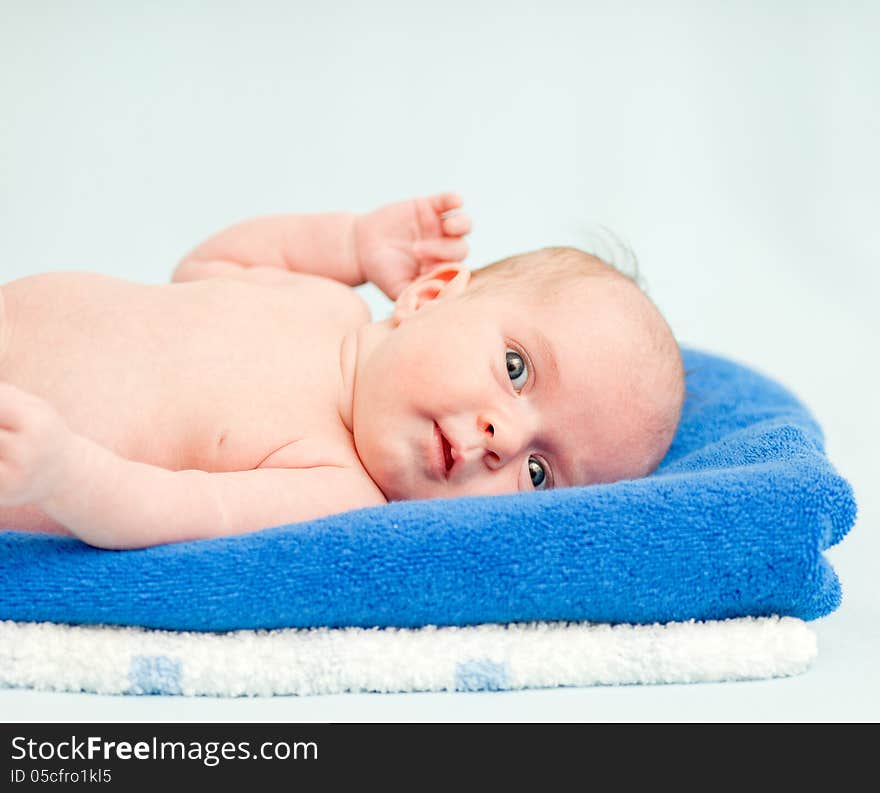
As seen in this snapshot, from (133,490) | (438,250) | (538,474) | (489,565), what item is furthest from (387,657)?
(438,250)

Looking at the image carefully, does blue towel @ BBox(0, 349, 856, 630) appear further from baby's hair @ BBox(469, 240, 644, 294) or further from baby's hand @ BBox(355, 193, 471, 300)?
baby's hand @ BBox(355, 193, 471, 300)

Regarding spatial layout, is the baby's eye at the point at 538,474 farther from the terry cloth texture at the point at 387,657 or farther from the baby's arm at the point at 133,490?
the terry cloth texture at the point at 387,657

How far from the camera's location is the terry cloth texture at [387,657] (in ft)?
5.14

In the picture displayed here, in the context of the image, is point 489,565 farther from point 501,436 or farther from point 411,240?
point 411,240

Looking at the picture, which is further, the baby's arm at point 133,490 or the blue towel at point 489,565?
the blue towel at point 489,565

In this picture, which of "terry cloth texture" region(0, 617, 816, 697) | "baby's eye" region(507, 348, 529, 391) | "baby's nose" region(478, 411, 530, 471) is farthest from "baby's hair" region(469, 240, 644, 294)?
"terry cloth texture" region(0, 617, 816, 697)

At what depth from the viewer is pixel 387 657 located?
1.58 metres

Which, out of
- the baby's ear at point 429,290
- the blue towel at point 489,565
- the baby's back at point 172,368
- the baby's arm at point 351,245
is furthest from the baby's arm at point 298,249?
the blue towel at point 489,565

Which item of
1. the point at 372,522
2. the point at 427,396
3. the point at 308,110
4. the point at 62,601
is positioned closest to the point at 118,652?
the point at 62,601

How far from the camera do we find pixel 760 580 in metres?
1.63

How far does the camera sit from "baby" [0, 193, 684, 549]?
1.87 m

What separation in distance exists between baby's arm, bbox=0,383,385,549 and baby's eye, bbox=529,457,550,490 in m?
0.25

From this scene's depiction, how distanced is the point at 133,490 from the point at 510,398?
1.93ft

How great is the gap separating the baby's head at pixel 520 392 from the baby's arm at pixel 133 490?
109mm
